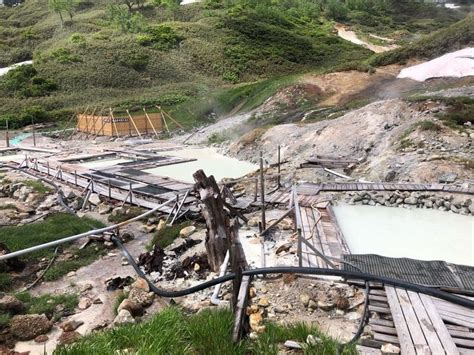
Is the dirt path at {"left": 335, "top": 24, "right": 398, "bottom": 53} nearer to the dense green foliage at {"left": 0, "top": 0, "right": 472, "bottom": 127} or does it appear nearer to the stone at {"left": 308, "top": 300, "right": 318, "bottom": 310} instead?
the dense green foliage at {"left": 0, "top": 0, "right": 472, "bottom": 127}

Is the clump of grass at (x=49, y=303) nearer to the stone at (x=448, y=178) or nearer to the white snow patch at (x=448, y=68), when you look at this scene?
the stone at (x=448, y=178)

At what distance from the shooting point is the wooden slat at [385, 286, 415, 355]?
158 inches

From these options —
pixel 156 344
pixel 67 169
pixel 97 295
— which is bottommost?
pixel 67 169

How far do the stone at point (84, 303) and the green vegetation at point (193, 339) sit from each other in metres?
Result: 2.37

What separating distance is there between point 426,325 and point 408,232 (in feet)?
16.8

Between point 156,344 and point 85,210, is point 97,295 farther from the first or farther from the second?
point 85,210

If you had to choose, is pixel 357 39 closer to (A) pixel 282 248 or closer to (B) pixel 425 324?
(A) pixel 282 248

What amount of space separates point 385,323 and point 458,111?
1266 centimetres

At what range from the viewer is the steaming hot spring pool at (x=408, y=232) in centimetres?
807

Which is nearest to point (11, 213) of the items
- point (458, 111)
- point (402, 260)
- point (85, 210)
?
point (85, 210)

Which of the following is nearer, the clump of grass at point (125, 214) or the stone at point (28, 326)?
the stone at point (28, 326)

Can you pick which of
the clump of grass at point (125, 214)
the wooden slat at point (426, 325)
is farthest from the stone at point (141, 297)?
the clump of grass at point (125, 214)

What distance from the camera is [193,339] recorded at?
13.8 feet

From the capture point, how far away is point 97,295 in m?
7.06
